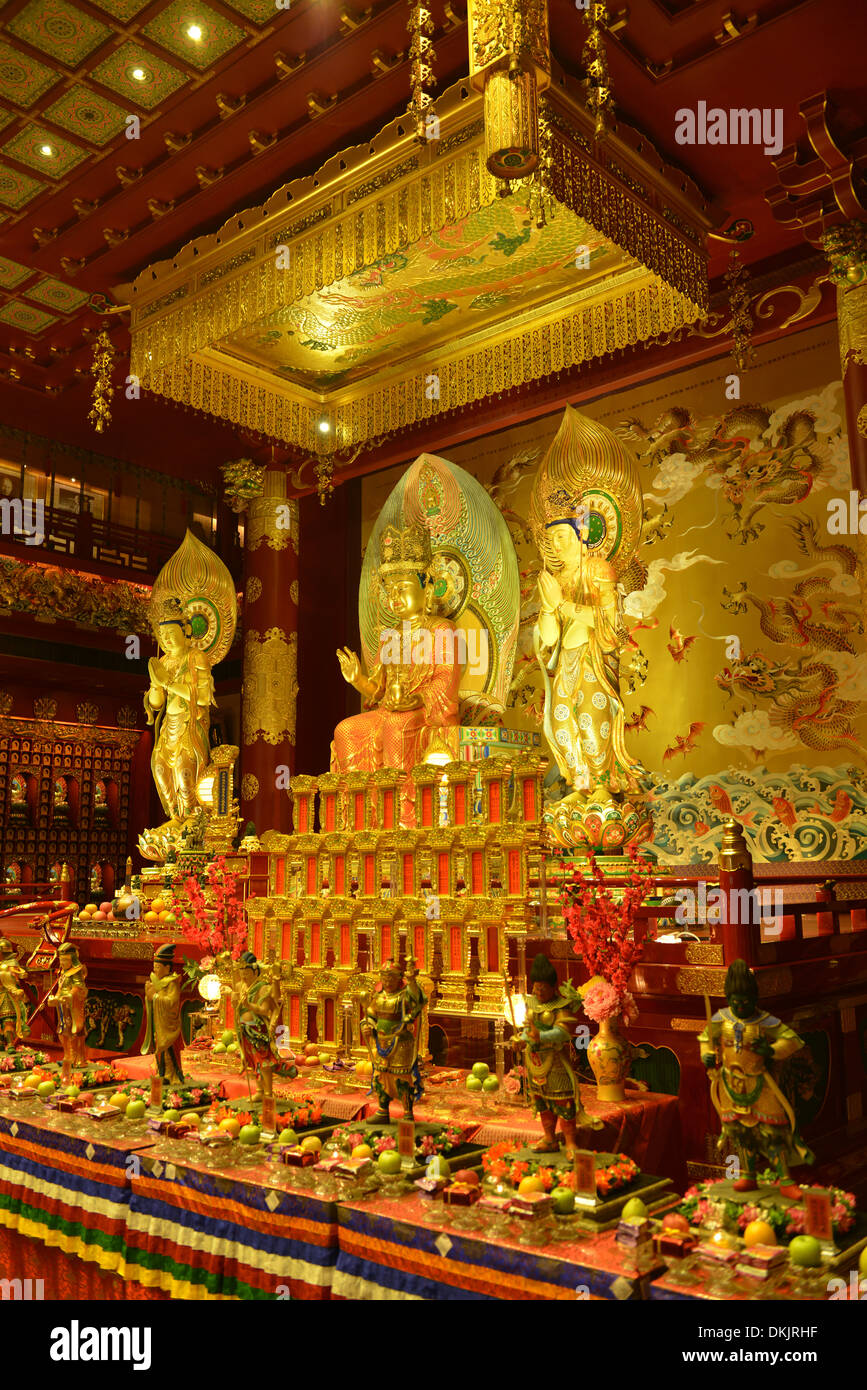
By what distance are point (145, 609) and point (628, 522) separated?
17.7 ft

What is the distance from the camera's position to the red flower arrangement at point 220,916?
4.00 m

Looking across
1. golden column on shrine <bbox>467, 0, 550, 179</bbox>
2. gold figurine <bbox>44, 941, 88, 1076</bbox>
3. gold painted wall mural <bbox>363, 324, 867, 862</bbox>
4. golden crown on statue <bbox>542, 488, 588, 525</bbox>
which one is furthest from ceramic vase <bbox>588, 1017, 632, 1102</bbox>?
gold painted wall mural <bbox>363, 324, 867, 862</bbox>

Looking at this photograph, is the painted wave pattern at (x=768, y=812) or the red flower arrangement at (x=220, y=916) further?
the painted wave pattern at (x=768, y=812)

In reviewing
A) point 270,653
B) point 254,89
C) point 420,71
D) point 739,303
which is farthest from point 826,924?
point 270,653

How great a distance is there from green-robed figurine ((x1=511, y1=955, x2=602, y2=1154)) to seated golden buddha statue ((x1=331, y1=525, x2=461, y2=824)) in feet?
8.04

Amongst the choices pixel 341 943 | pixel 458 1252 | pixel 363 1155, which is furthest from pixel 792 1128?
pixel 341 943

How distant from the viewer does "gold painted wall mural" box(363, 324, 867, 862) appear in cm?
545

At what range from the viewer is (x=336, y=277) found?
4660 millimetres

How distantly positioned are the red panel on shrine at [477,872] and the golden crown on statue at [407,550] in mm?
1819

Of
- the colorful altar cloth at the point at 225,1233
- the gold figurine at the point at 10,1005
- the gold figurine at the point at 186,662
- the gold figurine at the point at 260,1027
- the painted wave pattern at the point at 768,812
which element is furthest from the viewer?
the gold figurine at the point at 186,662

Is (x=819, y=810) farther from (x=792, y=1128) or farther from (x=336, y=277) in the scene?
(x=792, y=1128)

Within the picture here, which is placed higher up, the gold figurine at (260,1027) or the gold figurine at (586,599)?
the gold figurine at (586,599)

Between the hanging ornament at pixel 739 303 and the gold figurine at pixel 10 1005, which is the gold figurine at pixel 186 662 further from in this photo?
the hanging ornament at pixel 739 303

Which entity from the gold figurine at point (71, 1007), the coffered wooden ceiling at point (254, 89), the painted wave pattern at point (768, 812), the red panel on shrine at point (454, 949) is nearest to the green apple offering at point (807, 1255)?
the red panel on shrine at point (454, 949)
